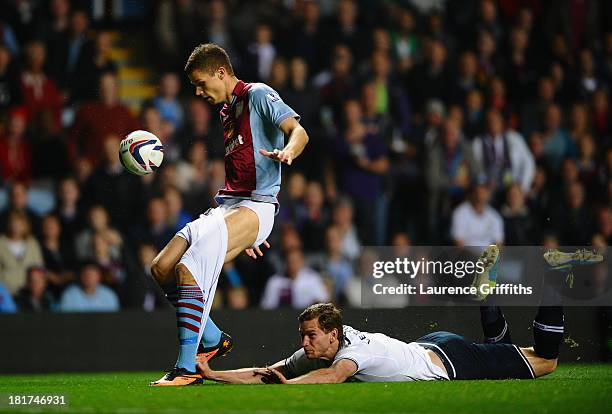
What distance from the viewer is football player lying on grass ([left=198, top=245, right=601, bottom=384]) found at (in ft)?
21.3

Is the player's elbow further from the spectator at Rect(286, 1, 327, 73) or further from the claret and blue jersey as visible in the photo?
the spectator at Rect(286, 1, 327, 73)

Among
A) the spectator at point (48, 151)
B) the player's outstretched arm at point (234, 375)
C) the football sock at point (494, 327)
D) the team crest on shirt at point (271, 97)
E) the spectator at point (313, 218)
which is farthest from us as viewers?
the spectator at point (313, 218)

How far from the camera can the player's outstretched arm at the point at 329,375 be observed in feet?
20.9

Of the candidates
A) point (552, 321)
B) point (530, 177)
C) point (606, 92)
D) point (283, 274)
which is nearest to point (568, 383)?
point (552, 321)

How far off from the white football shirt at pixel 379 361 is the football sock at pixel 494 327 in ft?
2.12

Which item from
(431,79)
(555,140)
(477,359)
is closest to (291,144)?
(477,359)

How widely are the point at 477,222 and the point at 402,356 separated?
4.48 meters

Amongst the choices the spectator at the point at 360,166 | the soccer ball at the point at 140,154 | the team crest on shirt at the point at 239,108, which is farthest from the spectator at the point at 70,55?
the team crest on shirt at the point at 239,108

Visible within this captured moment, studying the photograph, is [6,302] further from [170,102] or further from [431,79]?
[431,79]

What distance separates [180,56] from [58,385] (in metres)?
5.25

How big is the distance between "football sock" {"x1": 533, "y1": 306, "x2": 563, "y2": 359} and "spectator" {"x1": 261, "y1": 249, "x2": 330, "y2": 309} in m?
3.28

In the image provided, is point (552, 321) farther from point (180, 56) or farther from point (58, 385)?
point (180, 56)

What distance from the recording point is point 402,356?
6.68 m

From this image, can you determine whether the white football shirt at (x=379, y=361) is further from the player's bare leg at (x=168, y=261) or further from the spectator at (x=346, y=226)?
the spectator at (x=346, y=226)
